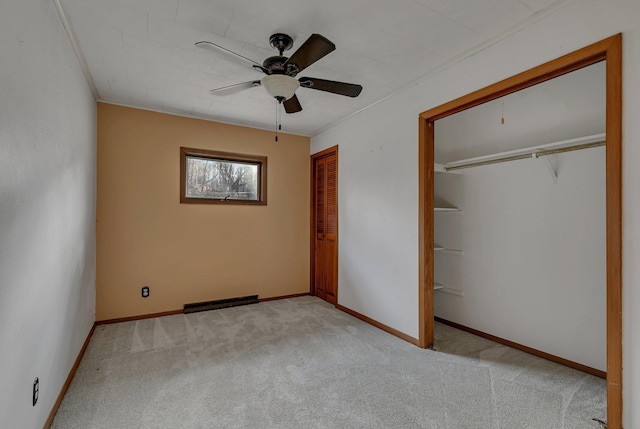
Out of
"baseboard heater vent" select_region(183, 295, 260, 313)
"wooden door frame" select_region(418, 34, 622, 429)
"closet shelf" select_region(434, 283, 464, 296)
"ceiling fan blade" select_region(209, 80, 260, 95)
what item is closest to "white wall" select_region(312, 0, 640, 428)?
"wooden door frame" select_region(418, 34, 622, 429)

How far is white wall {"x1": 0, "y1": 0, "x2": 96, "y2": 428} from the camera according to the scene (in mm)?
1275

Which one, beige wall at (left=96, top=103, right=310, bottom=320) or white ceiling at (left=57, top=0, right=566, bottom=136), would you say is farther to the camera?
beige wall at (left=96, top=103, right=310, bottom=320)

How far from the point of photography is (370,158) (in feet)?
11.8

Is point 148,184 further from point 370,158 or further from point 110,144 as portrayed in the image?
point 370,158

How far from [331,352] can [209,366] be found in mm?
1030

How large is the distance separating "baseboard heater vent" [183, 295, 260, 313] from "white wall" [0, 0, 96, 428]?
1.38m

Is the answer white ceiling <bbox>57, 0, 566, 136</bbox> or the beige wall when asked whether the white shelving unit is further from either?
the beige wall

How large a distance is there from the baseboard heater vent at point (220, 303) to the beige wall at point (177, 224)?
0.07 m

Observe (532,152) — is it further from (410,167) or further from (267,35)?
(267,35)

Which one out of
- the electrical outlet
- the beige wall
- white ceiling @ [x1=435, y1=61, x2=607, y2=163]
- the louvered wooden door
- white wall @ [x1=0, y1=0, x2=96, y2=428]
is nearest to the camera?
white wall @ [x1=0, y1=0, x2=96, y2=428]

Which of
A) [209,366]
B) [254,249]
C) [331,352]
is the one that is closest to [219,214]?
[254,249]

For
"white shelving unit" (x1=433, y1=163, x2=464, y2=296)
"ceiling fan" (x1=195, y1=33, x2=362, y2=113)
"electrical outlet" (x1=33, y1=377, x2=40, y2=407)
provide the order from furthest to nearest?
"white shelving unit" (x1=433, y1=163, x2=464, y2=296) < "ceiling fan" (x1=195, y1=33, x2=362, y2=113) < "electrical outlet" (x1=33, y1=377, x2=40, y2=407)

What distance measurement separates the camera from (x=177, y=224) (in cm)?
389

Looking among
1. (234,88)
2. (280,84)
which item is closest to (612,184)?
(280,84)
